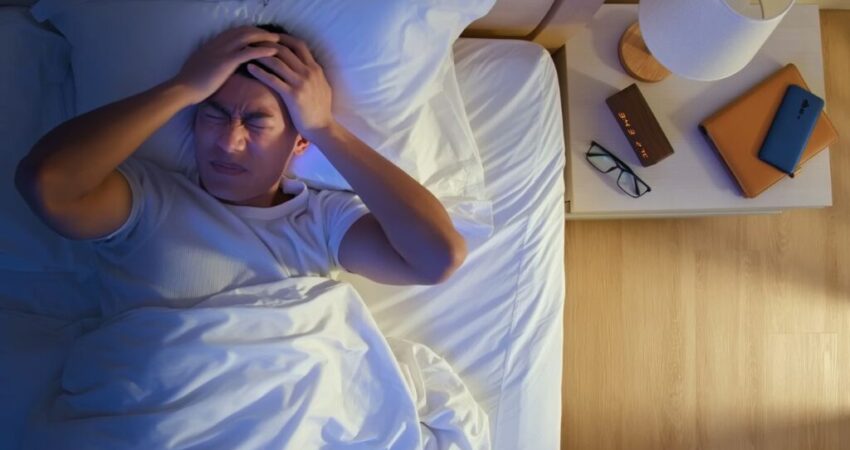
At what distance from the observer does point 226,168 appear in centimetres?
110

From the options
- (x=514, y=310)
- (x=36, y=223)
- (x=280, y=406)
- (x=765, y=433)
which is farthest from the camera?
(x=765, y=433)

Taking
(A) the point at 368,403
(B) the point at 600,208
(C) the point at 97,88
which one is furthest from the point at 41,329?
(B) the point at 600,208

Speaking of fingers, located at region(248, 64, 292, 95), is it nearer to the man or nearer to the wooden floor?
the man

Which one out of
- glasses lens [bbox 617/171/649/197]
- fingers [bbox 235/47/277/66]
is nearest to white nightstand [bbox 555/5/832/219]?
glasses lens [bbox 617/171/649/197]

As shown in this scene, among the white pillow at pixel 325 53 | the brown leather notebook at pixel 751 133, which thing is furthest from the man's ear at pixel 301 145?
the brown leather notebook at pixel 751 133

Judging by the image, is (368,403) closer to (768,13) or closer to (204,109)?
(204,109)

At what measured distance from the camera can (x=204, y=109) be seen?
1.10 m

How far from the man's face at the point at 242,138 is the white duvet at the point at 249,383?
0.59ft

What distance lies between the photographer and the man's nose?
1.06 metres

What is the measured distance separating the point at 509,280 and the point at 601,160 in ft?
1.09

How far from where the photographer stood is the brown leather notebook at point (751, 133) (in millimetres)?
1424

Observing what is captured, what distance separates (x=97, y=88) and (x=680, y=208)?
3.79ft

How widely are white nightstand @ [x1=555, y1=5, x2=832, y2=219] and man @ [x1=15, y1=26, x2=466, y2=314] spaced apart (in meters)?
0.47

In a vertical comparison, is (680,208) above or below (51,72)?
below
